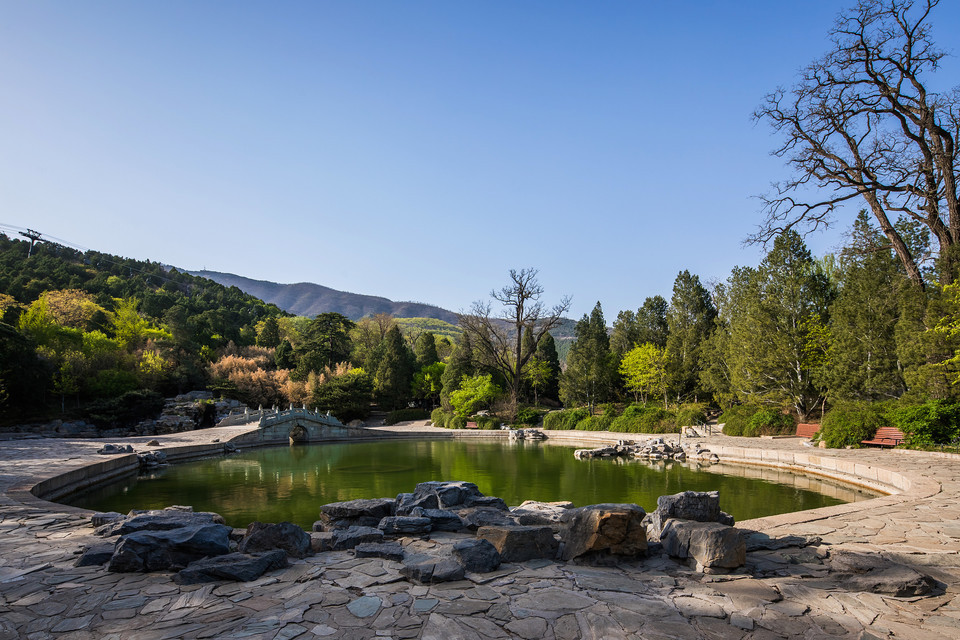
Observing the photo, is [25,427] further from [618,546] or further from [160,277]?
[160,277]

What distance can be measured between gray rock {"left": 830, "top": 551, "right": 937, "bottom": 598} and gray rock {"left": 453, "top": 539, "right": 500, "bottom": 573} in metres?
2.66

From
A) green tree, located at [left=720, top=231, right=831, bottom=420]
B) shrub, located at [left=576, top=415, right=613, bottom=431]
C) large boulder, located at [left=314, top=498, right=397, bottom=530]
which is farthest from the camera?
shrub, located at [left=576, top=415, right=613, bottom=431]

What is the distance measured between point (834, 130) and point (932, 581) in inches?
629

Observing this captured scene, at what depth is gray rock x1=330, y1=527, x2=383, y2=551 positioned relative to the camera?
4953 millimetres

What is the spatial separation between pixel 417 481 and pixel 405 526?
8231mm

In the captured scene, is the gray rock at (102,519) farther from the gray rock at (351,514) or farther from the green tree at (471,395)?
the green tree at (471,395)

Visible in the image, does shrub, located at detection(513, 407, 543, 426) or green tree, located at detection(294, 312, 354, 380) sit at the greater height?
green tree, located at detection(294, 312, 354, 380)

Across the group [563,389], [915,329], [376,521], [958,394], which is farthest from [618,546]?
[563,389]

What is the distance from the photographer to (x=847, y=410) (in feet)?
49.3

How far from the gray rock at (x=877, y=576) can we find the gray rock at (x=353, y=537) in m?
4.04

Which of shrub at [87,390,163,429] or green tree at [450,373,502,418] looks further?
green tree at [450,373,502,418]

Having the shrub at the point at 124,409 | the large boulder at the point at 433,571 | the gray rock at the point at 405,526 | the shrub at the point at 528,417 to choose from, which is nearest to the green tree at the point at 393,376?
the shrub at the point at 528,417

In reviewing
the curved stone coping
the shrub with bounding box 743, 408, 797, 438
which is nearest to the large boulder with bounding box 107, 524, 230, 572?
the curved stone coping

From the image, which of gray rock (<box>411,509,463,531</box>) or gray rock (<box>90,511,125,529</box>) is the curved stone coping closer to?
gray rock (<box>90,511,125,529</box>)
